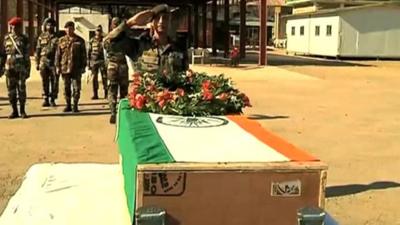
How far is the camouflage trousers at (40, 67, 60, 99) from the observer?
47.9 feet

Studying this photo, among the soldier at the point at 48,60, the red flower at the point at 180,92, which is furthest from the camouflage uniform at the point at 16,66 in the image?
the red flower at the point at 180,92

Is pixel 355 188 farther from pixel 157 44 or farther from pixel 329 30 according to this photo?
pixel 329 30

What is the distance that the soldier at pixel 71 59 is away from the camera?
13.3 meters

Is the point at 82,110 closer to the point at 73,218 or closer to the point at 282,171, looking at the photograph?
the point at 73,218

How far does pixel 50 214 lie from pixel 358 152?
6.24 metres

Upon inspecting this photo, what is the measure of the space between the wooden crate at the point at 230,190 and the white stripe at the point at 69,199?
722 millimetres

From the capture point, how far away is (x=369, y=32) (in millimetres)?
44688

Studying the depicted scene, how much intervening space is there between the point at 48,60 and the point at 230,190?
11.7 meters

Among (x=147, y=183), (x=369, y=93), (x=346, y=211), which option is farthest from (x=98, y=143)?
(x=369, y=93)

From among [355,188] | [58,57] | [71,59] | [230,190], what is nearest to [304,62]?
[58,57]

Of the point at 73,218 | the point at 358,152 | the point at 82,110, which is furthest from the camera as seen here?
the point at 82,110

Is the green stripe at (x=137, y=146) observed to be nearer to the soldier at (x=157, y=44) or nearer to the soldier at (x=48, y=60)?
the soldier at (x=157, y=44)

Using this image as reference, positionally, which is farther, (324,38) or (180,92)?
(324,38)

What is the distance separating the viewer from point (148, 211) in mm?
3252
